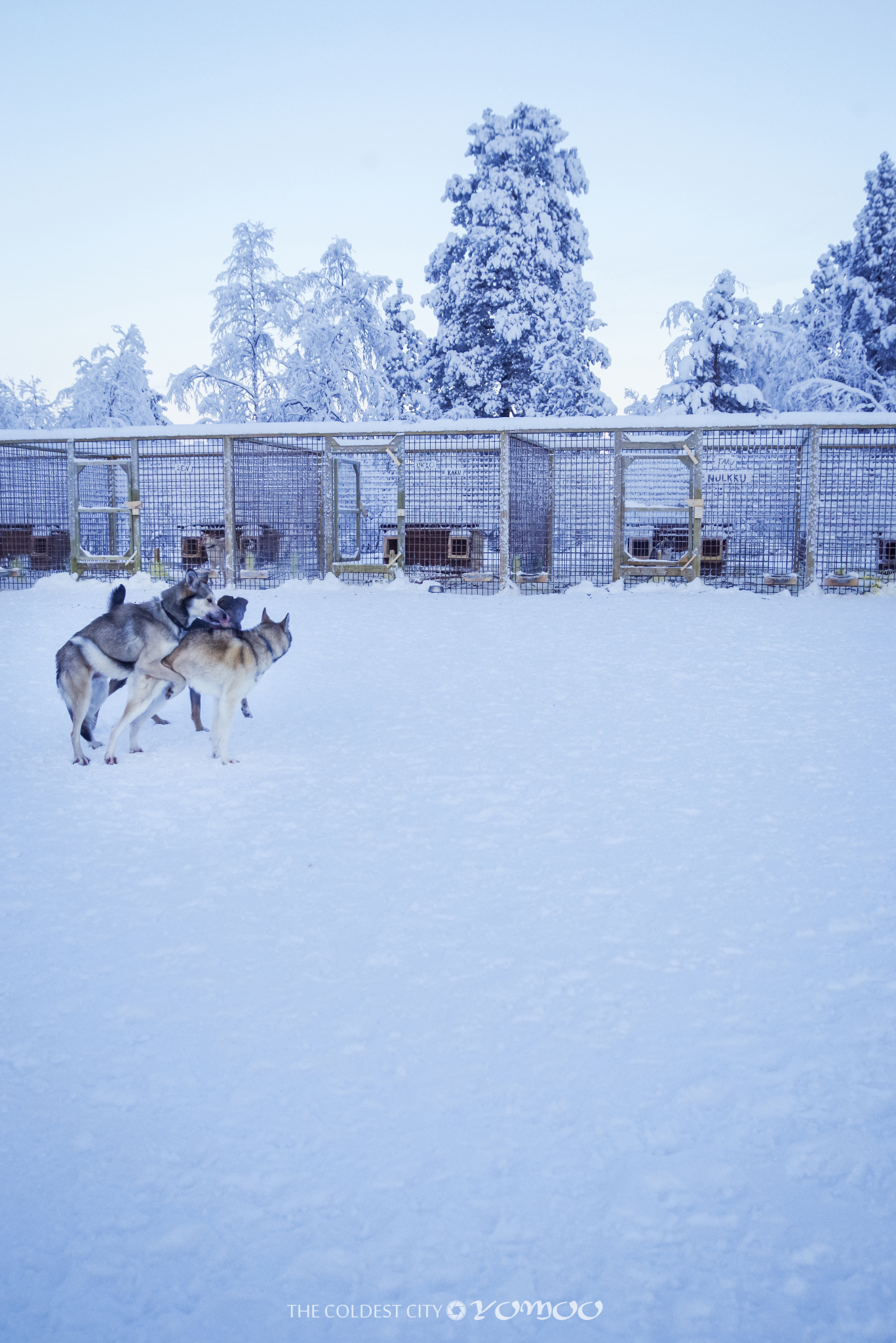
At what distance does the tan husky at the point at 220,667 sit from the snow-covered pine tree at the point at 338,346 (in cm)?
3068

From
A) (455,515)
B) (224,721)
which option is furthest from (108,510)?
(224,721)

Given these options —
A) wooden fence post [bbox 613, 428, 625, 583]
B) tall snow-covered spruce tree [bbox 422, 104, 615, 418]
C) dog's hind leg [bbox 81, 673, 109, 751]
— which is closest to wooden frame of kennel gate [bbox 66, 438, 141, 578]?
wooden fence post [bbox 613, 428, 625, 583]

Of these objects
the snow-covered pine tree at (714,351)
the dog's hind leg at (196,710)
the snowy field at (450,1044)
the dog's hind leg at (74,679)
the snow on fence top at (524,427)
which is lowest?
the snowy field at (450,1044)

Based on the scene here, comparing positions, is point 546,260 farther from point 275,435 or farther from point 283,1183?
point 283,1183

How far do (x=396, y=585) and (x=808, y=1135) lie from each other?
15.3 metres

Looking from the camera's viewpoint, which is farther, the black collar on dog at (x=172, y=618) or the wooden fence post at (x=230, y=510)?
the wooden fence post at (x=230, y=510)

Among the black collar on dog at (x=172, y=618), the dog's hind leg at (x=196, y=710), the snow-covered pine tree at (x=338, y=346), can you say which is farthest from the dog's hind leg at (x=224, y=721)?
the snow-covered pine tree at (x=338, y=346)

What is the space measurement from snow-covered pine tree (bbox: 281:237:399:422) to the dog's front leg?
30678mm

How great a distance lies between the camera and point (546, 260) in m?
29.3

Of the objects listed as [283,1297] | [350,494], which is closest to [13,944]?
[283,1297]

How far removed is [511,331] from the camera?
28.6 metres

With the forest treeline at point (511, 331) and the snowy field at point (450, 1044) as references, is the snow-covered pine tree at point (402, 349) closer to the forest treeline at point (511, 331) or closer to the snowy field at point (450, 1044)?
the forest treeline at point (511, 331)

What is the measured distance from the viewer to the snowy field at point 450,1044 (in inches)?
68.7

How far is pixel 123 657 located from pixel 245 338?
1271 inches
